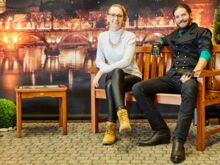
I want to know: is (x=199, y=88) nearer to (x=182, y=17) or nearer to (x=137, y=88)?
(x=137, y=88)

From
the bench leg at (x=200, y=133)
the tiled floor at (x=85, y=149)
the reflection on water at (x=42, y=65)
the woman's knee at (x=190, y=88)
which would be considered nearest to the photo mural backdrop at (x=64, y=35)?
the reflection on water at (x=42, y=65)

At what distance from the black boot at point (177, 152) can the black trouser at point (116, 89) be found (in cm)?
53

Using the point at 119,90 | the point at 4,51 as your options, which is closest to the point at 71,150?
the point at 119,90

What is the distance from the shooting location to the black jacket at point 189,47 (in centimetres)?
322

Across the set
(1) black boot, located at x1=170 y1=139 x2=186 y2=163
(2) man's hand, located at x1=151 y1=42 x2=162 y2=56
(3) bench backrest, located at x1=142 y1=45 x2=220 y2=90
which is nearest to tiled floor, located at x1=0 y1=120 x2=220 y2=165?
(1) black boot, located at x1=170 y1=139 x2=186 y2=163

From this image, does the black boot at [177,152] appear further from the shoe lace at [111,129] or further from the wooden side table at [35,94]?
the wooden side table at [35,94]

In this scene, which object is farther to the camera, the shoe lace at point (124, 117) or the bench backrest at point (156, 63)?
the bench backrest at point (156, 63)

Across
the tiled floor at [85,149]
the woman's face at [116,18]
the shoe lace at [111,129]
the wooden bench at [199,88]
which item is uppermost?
the woman's face at [116,18]

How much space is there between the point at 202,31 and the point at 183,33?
182mm

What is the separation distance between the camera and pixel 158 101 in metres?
3.28

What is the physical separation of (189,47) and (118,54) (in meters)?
0.64

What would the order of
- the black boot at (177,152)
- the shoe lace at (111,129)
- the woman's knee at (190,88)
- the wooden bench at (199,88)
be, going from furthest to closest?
the shoe lace at (111,129) → the wooden bench at (199,88) → the woman's knee at (190,88) → the black boot at (177,152)

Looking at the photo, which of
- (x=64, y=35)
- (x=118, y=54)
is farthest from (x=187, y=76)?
(x=64, y=35)

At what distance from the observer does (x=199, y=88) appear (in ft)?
10.0
